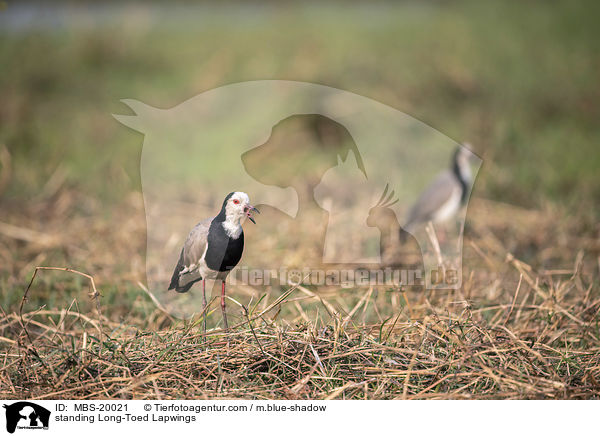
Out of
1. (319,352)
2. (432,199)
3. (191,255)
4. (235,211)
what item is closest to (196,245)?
(191,255)

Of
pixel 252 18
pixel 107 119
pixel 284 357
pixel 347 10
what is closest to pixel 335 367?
pixel 284 357

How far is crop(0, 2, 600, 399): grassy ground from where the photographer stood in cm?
145

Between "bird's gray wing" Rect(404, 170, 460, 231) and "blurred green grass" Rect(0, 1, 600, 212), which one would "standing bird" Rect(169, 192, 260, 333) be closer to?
"bird's gray wing" Rect(404, 170, 460, 231)

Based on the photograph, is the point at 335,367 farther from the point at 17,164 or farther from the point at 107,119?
the point at 107,119

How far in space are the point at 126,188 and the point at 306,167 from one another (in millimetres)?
1038

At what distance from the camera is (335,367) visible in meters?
1.44

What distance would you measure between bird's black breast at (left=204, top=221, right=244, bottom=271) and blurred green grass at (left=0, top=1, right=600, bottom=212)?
2005 millimetres

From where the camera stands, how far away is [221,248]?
123cm

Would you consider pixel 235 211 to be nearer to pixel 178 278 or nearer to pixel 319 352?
pixel 178 278

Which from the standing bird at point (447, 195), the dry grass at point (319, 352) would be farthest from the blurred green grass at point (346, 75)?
the dry grass at point (319, 352)
